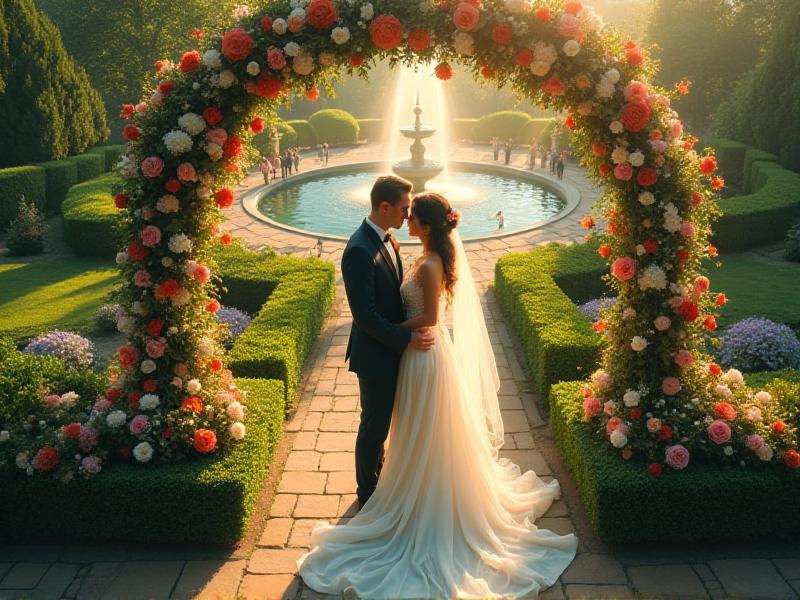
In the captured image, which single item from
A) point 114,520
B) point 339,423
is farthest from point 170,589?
point 339,423

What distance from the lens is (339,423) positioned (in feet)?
26.7

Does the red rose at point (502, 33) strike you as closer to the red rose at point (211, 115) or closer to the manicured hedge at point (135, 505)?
the red rose at point (211, 115)

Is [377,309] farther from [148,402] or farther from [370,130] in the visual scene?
[370,130]

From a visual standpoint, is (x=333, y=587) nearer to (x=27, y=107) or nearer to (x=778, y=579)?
(x=778, y=579)

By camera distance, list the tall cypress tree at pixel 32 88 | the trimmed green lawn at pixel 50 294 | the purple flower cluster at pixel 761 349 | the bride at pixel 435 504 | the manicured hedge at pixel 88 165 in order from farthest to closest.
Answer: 1. the manicured hedge at pixel 88 165
2. the tall cypress tree at pixel 32 88
3. the trimmed green lawn at pixel 50 294
4. the purple flower cluster at pixel 761 349
5. the bride at pixel 435 504

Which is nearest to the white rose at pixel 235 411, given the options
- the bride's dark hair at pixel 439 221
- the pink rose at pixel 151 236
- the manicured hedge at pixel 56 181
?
the pink rose at pixel 151 236

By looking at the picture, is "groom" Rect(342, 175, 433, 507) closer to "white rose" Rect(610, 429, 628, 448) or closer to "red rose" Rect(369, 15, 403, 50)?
"red rose" Rect(369, 15, 403, 50)

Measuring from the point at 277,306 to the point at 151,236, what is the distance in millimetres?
3992

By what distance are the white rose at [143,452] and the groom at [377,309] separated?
183cm

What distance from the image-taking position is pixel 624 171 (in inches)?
230

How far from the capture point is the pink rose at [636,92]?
5668 millimetres

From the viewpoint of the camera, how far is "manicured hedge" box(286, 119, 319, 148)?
34656 mm

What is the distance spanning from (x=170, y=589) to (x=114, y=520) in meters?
0.88

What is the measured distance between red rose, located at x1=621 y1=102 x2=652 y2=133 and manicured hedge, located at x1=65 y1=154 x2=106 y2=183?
21290 mm
